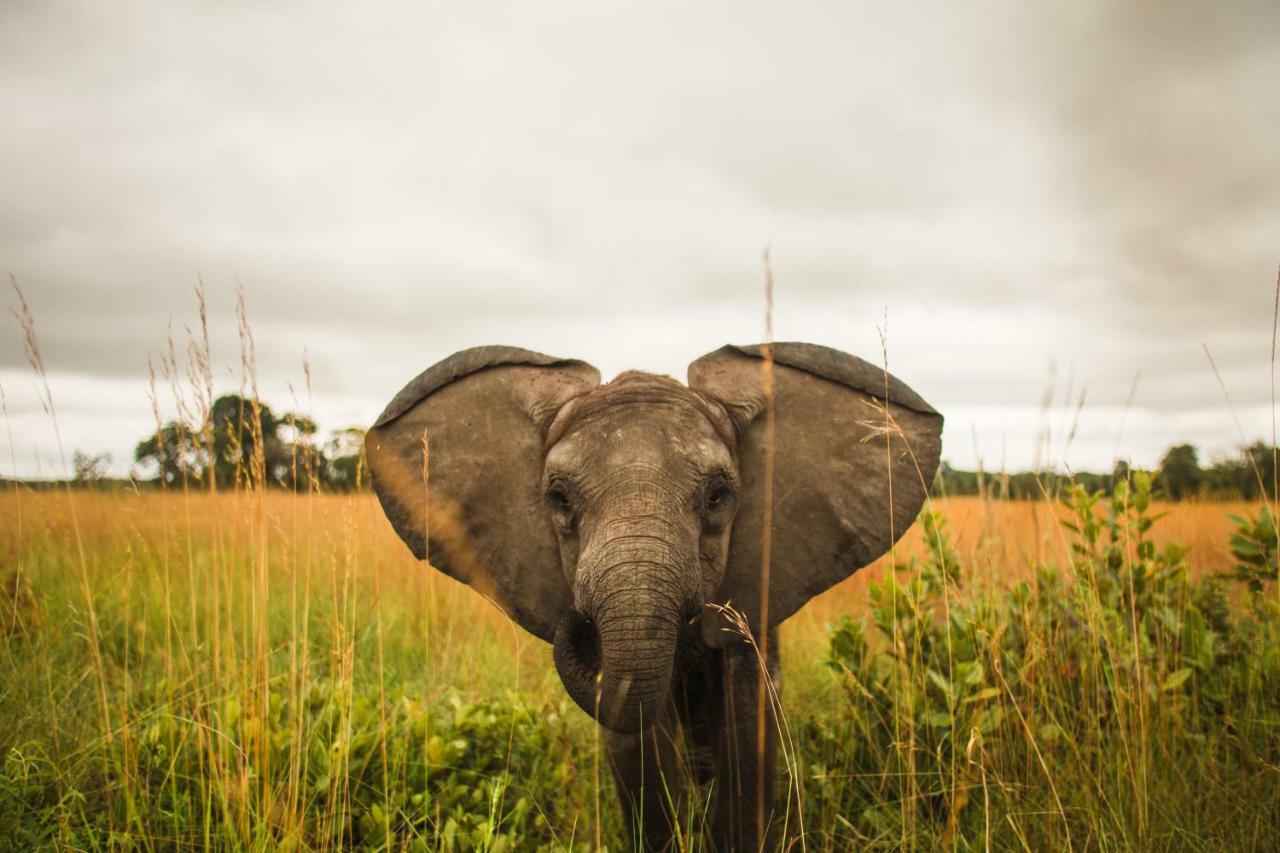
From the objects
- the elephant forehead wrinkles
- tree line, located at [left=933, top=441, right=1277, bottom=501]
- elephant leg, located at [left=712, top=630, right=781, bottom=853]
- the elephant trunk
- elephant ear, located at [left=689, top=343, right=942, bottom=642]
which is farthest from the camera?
tree line, located at [left=933, top=441, right=1277, bottom=501]

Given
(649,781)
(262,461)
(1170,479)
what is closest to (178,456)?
(262,461)

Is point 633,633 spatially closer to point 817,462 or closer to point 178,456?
point 817,462

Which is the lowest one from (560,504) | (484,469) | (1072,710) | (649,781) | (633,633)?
(649,781)

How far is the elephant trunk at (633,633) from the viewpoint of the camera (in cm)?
260

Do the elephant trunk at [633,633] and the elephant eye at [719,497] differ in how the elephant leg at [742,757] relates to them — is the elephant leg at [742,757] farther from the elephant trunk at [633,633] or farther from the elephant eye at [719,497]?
the elephant trunk at [633,633]

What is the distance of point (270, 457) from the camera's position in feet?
21.8

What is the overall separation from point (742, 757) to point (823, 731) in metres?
1.06

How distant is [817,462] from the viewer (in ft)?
11.5

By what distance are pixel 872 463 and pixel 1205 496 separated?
9.20m

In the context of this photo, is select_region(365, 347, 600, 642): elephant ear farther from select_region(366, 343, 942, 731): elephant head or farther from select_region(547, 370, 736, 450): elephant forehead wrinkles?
select_region(547, 370, 736, 450): elephant forehead wrinkles

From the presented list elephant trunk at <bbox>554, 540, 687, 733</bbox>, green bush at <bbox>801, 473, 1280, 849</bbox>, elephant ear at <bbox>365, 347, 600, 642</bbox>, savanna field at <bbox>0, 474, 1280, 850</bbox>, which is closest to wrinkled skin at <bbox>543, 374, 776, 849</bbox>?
elephant trunk at <bbox>554, 540, 687, 733</bbox>

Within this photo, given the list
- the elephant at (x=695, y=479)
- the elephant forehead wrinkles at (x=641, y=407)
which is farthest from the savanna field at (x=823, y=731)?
the elephant forehead wrinkles at (x=641, y=407)

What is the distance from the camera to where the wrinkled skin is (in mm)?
2637

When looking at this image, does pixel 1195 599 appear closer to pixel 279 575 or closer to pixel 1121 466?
pixel 1121 466
